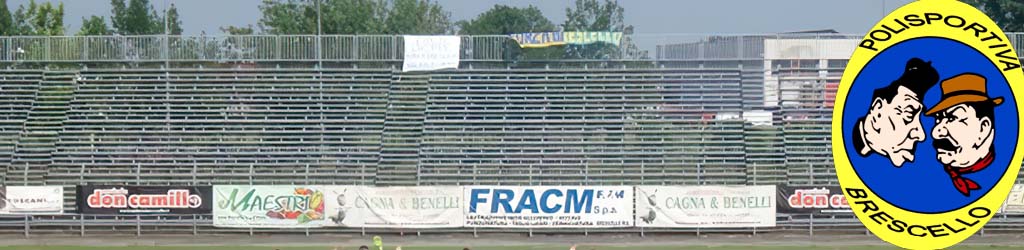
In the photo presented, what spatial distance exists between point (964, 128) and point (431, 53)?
36.2m

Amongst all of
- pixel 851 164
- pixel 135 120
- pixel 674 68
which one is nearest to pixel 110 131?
pixel 135 120

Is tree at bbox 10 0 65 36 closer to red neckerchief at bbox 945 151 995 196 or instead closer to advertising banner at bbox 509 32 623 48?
advertising banner at bbox 509 32 623 48

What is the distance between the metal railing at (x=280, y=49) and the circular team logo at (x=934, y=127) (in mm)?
34728

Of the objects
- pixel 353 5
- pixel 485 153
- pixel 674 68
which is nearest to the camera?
pixel 485 153

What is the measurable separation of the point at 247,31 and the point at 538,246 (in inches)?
1745

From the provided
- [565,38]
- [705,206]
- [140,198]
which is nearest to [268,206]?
[140,198]

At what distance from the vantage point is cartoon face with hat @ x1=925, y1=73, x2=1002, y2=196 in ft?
12.6

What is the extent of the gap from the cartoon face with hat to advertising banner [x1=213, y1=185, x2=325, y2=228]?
92.4 feet

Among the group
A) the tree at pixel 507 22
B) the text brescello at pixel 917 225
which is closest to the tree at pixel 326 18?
the tree at pixel 507 22

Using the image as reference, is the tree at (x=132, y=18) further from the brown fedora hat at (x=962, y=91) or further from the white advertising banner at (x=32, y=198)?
the brown fedora hat at (x=962, y=91)

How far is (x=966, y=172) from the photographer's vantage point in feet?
12.6

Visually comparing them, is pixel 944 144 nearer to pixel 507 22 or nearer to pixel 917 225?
pixel 917 225

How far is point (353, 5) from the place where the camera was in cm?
6228

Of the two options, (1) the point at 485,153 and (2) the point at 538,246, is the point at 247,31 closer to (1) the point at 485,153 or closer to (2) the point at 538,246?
(1) the point at 485,153
